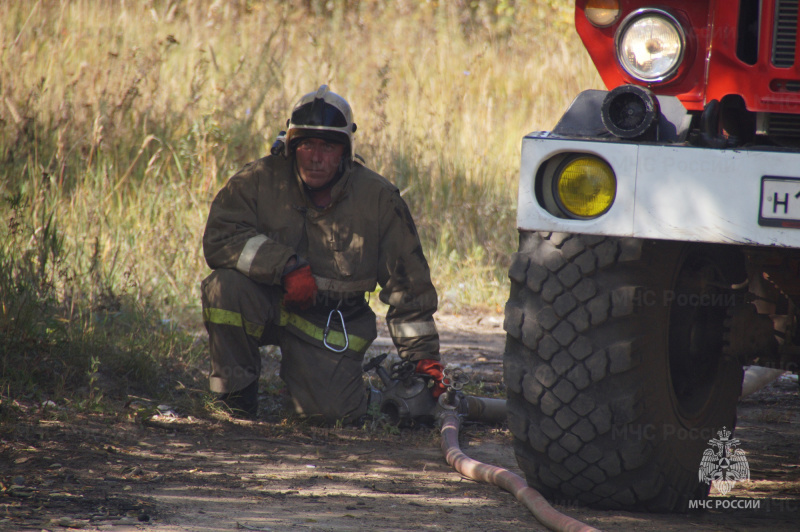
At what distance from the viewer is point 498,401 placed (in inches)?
150

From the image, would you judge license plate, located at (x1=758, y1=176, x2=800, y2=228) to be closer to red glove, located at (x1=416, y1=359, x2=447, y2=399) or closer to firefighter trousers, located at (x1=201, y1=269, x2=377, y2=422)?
red glove, located at (x1=416, y1=359, x2=447, y2=399)

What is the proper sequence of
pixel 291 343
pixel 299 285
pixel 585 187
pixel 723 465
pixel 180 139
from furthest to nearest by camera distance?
pixel 180 139, pixel 291 343, pixel 299 285, pixel 723 465, pixel 585 187

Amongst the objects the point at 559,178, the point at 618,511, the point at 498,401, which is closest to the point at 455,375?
the point at 498,401

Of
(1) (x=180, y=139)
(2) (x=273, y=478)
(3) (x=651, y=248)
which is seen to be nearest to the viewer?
(3) (x=651, y=248)

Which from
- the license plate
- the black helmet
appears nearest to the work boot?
the black helmet

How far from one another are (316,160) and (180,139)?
3.03 meters

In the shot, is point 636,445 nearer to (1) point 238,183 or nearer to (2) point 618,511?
Answer: (2) point 618,511

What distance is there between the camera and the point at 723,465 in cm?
304

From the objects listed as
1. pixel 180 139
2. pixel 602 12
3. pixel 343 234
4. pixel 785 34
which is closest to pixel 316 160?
pixel 343 234

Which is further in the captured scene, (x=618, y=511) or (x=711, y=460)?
(x=711, y=460)

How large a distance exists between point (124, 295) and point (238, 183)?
1177 mm

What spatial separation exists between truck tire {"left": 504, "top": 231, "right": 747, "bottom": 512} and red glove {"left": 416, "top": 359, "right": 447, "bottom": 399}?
1120 millimetres

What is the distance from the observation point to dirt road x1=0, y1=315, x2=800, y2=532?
8.10ft

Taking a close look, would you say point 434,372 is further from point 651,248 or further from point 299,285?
point 651,248
